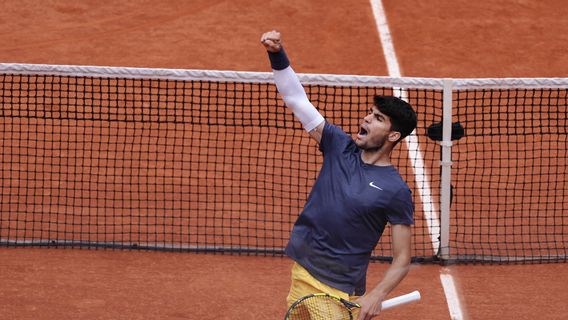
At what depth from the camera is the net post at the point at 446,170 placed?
10508 mm

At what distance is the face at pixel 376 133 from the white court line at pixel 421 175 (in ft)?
11.8

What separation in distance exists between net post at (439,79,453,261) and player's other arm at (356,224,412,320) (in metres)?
4.20

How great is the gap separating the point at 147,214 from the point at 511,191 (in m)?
4.27

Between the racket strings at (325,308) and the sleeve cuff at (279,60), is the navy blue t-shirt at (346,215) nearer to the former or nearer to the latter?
the racket strings at (325,308)

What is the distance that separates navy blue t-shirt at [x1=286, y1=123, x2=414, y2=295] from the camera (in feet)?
21.4

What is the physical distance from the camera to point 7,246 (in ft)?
35.6

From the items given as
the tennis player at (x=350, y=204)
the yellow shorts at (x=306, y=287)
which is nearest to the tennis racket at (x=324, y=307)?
the tennis player at (x=350, y=204)

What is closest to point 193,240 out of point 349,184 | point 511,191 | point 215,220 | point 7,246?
point 215,220

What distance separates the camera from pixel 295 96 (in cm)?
680

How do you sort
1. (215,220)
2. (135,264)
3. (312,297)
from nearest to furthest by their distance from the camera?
(312,297) → (135,264) → (215,220)

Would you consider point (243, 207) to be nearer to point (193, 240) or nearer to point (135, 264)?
point (193, 240)

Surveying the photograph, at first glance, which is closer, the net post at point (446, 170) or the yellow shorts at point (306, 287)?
the yellow shorts at point (306, 287)

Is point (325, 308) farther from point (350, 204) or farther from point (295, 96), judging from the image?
point (295, 96)

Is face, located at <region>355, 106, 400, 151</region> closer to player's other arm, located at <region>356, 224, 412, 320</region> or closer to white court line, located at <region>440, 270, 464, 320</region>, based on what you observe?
player's other arm, located at <region>356, 224, 412, 320</region>
